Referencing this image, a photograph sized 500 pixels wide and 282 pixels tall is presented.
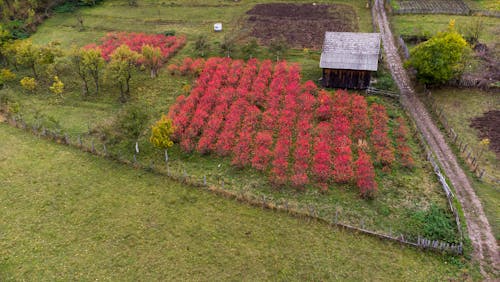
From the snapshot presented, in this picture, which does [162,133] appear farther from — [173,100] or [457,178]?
[457,178]

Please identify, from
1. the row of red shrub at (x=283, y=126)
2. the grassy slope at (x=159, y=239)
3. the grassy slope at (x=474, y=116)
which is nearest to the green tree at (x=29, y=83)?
the grassy slope at (x=159, y=239)

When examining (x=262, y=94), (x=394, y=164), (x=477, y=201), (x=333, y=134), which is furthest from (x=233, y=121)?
(x=477, y=201)

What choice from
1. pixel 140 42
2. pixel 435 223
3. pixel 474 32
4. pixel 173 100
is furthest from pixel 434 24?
pixel 140 42

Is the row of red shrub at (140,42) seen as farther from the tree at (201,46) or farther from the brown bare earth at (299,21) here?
the brown bare earth at (299,21)

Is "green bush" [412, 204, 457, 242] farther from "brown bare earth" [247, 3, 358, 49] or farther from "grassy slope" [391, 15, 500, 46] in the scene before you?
"grassy slope" [391, 15, 500, 46]

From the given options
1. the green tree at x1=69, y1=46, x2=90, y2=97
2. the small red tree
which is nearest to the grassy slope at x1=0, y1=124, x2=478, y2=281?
the small red tree

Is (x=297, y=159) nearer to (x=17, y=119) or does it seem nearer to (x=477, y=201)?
(x=477, y=201)
